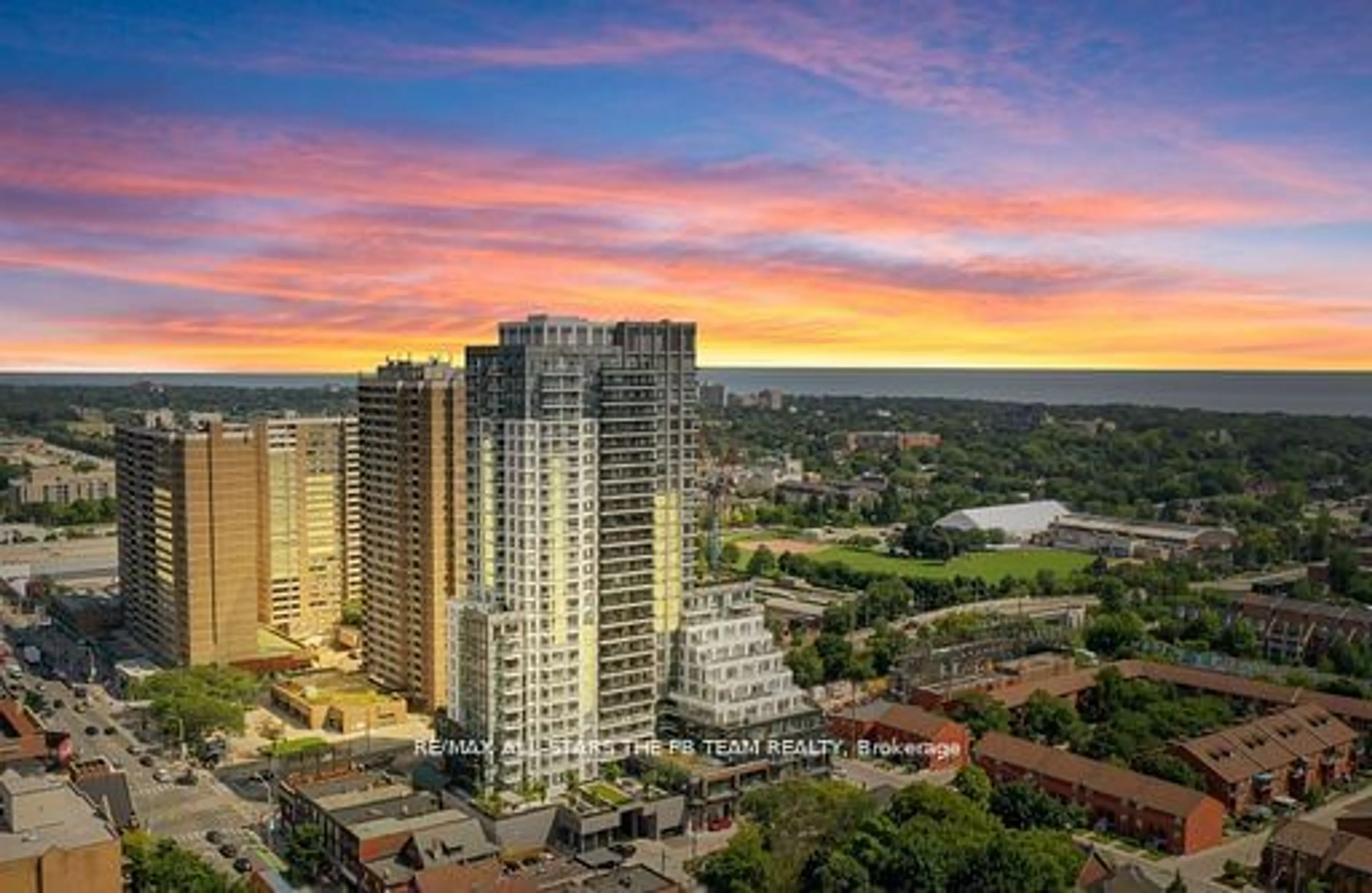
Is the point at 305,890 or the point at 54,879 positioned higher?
the point at 54,879

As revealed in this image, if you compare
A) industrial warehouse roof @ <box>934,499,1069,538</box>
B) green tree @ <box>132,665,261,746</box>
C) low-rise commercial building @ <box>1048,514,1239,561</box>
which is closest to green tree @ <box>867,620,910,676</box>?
green tree @ <box>132,665,261,746</box>

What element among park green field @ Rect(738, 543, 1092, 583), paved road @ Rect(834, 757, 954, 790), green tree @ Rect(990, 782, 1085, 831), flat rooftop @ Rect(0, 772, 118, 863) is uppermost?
flat rooftop @ Rect(0, 772, 118, 863)

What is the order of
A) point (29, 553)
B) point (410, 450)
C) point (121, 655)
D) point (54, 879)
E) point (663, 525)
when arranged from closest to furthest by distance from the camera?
point (54, 879), point (663, 525), point (410, 450), point (121, 655), point (29, 553)

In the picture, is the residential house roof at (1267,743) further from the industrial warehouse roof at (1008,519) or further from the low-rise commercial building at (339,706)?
the industrial warehouse roof at (1008,519)

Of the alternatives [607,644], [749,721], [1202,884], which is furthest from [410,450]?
[1202,884]

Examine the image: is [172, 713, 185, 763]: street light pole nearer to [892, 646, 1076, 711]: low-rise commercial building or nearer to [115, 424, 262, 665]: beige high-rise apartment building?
[115, 424, 262, 665]: beige high-rise apartment building

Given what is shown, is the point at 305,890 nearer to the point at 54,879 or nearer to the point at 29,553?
the point at 54,879
